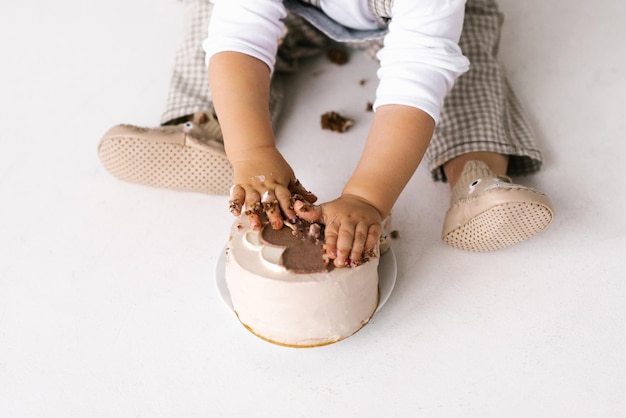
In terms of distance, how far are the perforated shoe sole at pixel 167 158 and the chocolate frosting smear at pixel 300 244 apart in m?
0.23

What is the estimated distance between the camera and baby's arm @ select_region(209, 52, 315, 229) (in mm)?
751

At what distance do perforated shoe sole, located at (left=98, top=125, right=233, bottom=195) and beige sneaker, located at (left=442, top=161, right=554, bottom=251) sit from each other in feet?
1.07

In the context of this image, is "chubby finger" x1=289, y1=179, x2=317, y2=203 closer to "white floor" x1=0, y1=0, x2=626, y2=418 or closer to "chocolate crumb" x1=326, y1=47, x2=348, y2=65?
"white floor" x1=0, y1=0, x2=626, y2=418

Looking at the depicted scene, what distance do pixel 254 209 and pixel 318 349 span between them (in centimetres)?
19

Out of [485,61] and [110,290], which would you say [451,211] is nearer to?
[485,61]

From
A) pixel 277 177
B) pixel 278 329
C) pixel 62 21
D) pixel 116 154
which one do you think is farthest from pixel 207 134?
pixel 62 21

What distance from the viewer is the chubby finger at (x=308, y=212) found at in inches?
28.9

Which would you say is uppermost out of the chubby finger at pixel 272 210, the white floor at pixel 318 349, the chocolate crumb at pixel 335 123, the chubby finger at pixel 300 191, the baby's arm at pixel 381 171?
the baby's arm at pixel 381 171

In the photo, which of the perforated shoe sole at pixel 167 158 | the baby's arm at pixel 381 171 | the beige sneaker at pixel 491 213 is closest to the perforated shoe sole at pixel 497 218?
the beige sneaker at pixel 491 213

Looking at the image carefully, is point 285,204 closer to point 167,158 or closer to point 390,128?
point 390,128

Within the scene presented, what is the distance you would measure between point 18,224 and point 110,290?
0.20 m

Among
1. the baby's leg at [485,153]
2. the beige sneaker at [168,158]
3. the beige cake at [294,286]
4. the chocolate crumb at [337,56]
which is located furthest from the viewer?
the chocolate crumb at [337,56]

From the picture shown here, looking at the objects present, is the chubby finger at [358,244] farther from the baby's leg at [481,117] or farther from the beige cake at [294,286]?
the baby's leg at [481,117]

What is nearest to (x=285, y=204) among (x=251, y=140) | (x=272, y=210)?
(x=272, y=210)
